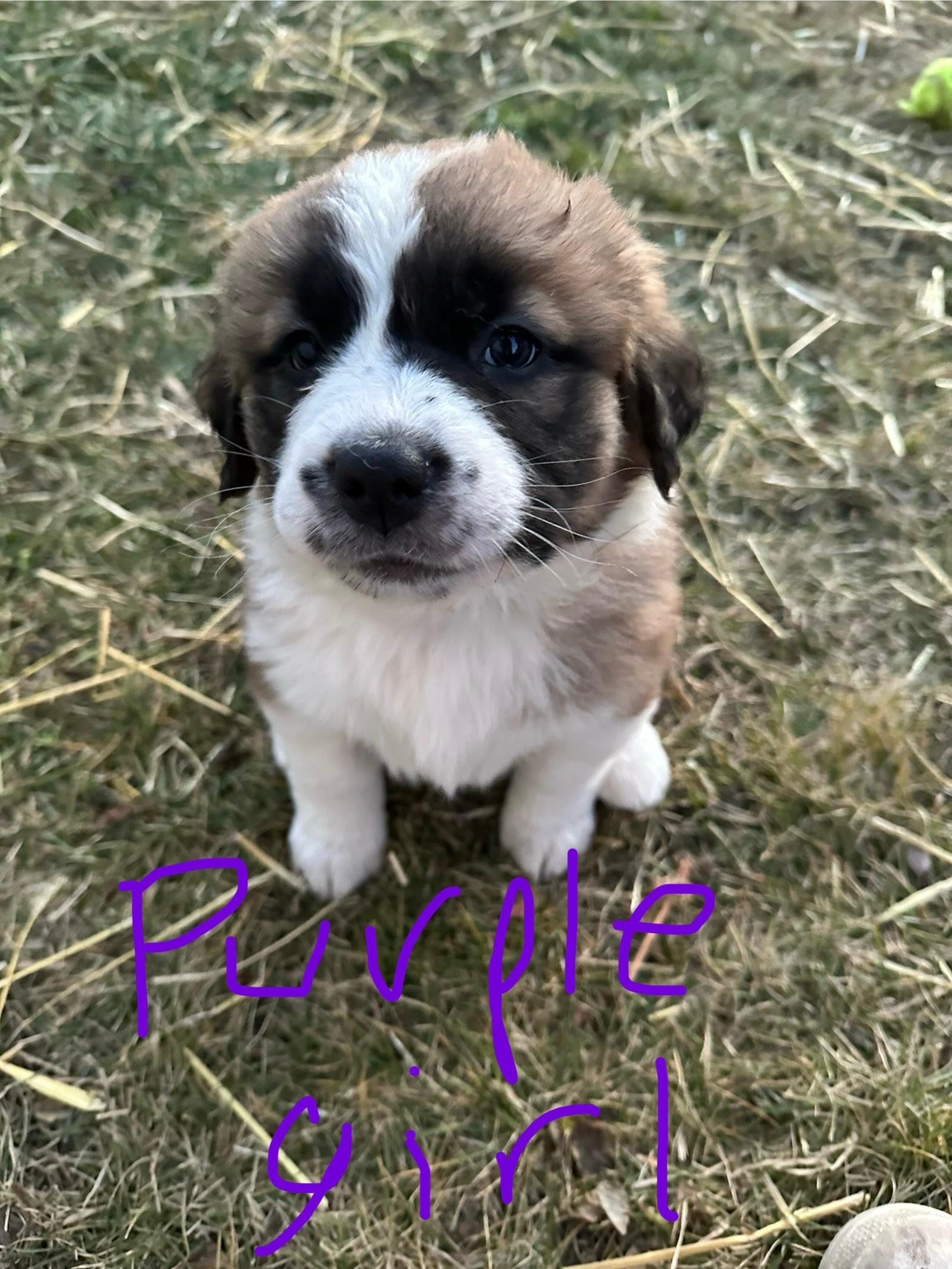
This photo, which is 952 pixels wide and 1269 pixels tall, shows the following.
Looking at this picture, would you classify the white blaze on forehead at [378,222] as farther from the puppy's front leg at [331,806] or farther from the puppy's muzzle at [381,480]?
the puppy's front leg at [331,806]

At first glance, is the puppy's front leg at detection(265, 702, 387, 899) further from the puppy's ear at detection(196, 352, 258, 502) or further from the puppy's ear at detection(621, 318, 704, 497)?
the puppy's ear at detection(621, 318, 704, 497)

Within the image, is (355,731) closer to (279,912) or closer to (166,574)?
(279,912)

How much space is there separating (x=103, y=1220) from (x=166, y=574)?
1661mm

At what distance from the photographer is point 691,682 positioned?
2.99 metres

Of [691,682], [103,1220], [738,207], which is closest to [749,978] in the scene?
[691,682]

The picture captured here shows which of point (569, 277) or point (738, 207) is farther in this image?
point (738, 207)

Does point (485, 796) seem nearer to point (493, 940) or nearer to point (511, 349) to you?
point (493, 940)

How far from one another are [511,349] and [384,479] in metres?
0.36

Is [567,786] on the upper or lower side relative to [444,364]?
lower

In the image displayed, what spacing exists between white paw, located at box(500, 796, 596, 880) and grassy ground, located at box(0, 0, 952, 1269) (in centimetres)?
7

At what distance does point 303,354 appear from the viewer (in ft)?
6.15

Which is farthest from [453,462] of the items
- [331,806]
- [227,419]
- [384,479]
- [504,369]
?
[331,806]

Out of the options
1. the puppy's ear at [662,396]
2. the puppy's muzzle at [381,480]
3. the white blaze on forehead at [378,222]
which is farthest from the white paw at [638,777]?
the white blaze on forehead at [378,222]

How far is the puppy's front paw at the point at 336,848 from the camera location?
2.54 m
